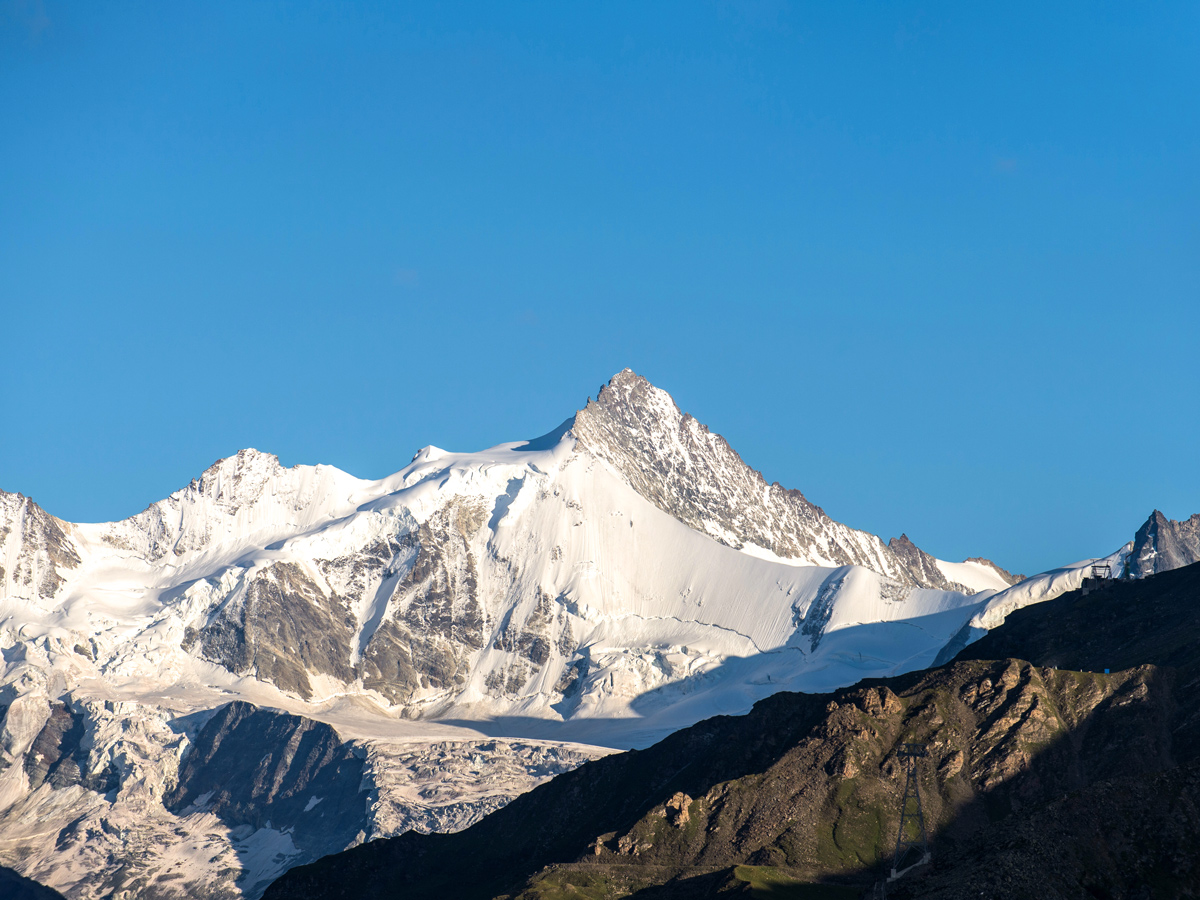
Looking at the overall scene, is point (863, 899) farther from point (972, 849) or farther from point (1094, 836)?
point (1094, 836)

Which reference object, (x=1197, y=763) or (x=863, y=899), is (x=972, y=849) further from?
(x=1197, y=763)

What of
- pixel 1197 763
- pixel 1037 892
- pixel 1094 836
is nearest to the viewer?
pixel 1037 892

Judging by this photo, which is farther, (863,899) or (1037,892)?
(863,899)

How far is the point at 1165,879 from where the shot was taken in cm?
17650

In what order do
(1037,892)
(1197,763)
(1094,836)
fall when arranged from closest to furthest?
(1037,892) → (1094,836) → (1197,763)

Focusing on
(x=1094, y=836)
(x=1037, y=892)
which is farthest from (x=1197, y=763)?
(x=1037, y=892)

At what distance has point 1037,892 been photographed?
559 feet

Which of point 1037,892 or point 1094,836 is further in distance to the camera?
point 1094,836

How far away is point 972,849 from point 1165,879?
68.3 feet

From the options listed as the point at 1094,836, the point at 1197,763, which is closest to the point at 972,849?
the point at 1094,836

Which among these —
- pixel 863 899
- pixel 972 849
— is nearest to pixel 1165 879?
pixel 972 849

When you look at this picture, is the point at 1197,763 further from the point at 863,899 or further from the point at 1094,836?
the point at 863,899

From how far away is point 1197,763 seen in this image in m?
197

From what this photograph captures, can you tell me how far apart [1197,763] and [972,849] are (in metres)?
32.4
